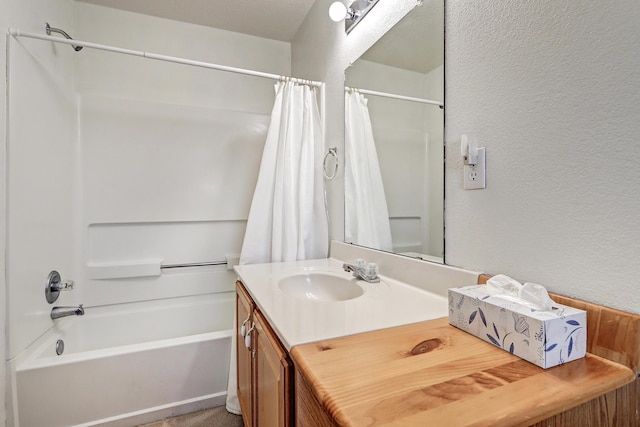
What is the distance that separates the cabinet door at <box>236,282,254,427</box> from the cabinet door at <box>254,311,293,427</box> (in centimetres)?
10

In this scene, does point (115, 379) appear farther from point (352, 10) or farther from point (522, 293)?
point (352, 10)

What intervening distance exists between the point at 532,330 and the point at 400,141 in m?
0.83

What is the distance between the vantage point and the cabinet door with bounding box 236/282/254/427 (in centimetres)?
106

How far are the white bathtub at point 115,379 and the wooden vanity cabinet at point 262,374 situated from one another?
31 centimetres

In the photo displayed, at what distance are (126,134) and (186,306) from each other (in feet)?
4.22

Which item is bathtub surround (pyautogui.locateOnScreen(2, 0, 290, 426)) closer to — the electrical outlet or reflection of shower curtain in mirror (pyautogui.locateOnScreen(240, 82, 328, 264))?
reflection of shower curtain in mirror (pyautogui.locateOnScreen(240, 82, 328, 264))

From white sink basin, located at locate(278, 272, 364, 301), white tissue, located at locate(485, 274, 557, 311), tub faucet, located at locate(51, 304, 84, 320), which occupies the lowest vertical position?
tub faucet, located at locate(51, 304, 84, 320)

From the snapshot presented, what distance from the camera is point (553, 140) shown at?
64cm

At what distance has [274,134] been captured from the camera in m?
1.64

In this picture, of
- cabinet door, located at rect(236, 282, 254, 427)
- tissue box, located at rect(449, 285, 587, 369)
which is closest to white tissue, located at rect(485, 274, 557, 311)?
tissue box, located at rect(449, 285, 587, 369)

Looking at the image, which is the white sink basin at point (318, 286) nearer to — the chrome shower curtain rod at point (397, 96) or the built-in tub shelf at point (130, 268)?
the chrome shower curtain rod at point (397, 96)

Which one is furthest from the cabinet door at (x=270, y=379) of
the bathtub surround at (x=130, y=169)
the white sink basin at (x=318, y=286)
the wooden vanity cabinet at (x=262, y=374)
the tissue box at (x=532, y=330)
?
the bathtub surround at (x=130, y=169)

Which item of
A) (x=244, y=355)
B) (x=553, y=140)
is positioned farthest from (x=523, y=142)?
(x=244, y=355)

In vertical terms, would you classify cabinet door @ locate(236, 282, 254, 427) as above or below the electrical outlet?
below
